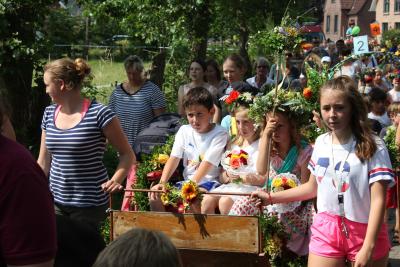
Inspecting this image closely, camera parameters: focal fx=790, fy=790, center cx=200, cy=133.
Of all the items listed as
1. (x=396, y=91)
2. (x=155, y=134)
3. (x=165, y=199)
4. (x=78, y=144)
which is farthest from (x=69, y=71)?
(x=396, y=91)

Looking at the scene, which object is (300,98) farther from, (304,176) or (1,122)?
(1,122)

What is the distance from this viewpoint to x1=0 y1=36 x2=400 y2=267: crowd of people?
282 centimetres

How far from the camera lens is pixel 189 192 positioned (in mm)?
5637

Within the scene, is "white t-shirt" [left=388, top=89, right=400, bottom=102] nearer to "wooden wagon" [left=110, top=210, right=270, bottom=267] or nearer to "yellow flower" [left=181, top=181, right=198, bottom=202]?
"yellow flower" [left=181, top=181, right=198, bottom=202]

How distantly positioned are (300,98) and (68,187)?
6.02 ft

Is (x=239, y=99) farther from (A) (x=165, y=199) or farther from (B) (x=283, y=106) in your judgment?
(A) (x=165, y=199)

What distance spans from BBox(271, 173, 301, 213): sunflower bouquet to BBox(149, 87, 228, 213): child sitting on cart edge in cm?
80

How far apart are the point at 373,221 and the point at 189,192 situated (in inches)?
64.1

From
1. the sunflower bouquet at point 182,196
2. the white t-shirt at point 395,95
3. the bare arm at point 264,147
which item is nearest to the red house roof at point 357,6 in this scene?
the white t-shirt at point 395,95

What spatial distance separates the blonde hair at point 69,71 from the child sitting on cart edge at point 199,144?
135 centimetres

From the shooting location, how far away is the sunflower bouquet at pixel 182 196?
564cm

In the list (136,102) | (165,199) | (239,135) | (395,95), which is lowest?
(165,199)

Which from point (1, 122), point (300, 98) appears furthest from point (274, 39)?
point (1, 122)

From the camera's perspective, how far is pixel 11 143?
2.86 m
